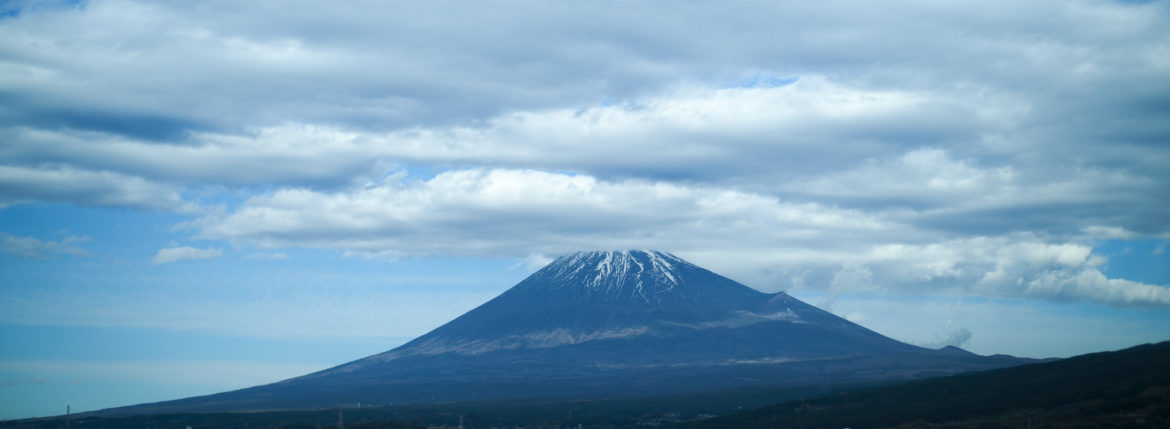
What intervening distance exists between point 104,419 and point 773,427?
144m

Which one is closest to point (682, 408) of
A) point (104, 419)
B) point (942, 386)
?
point (942, 386)

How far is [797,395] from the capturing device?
18000cm

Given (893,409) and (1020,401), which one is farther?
(893,409)

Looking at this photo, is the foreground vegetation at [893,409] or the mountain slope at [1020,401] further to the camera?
the foreground vegetation at [893,409]

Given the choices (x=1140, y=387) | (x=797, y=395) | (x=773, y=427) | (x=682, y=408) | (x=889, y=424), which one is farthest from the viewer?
(x=797, y=395)

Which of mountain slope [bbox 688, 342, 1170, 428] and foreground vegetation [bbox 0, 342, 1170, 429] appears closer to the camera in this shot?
mountain slope [bbox 688, 342, 1170, 428]

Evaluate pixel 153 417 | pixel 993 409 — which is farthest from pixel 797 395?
pixel 153 417

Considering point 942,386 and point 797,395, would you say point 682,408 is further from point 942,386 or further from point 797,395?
point 942,386

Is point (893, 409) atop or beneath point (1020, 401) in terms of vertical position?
beneath

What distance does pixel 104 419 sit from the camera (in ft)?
631

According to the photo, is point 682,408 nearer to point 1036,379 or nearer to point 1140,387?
point 1036,379

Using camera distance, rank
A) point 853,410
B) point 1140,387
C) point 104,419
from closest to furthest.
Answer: point 1140,387
point 853,410
point 104,419

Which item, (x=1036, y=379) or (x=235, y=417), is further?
(x=235, y=417)

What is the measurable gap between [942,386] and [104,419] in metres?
158
